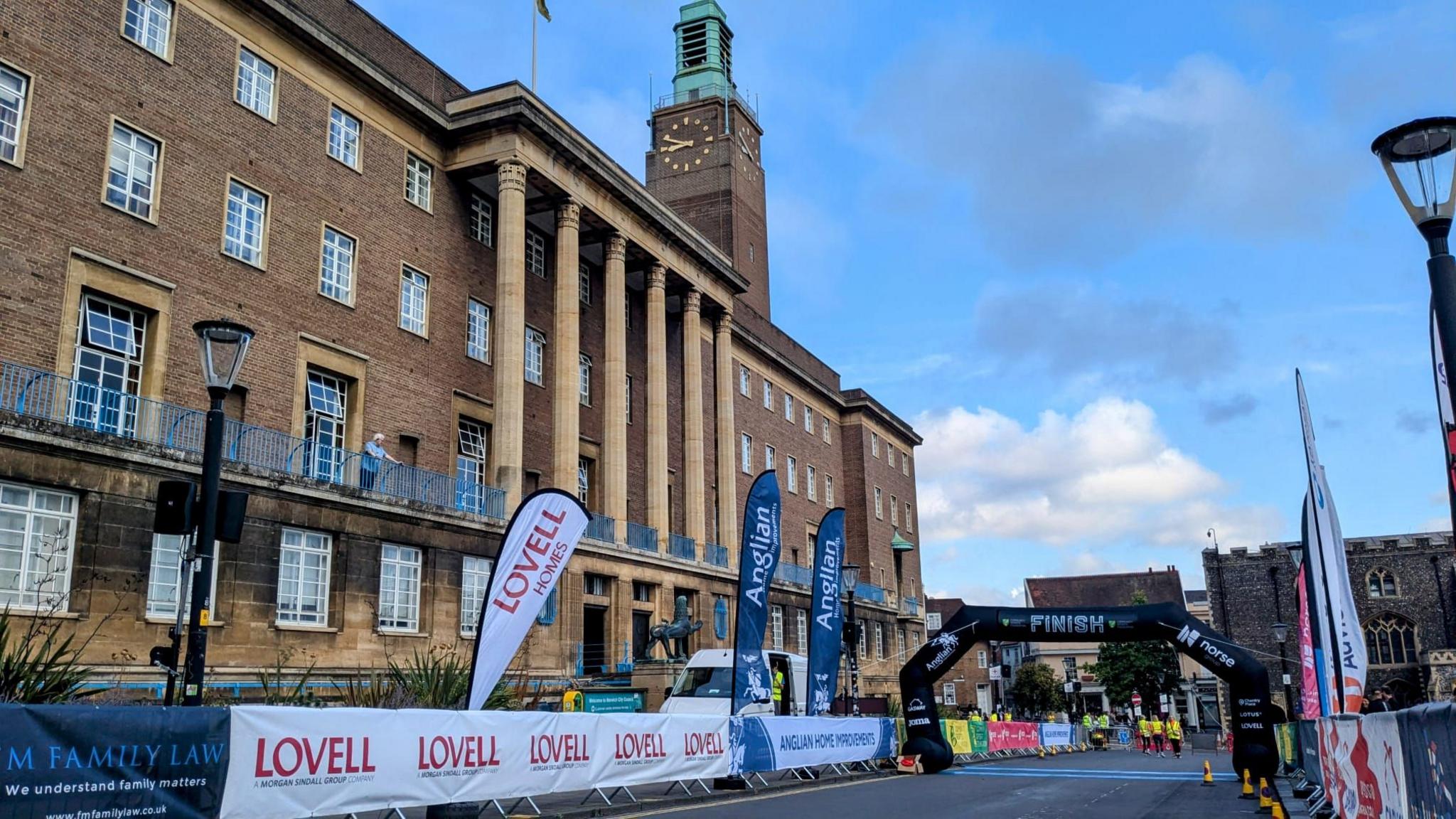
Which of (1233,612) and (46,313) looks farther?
(1233,612)

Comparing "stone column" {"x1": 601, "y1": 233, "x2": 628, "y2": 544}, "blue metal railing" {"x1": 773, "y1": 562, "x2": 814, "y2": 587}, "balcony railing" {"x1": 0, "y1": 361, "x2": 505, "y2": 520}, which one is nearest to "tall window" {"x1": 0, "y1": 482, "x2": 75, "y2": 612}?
"balcony railing" {"x1": 0, "y1": 361, "x2": 505, "y2": 520}

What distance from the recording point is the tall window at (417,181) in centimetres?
3017

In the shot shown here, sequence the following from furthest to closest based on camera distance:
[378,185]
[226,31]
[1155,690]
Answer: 1. [1155,690]
2. [378,185]
3. [226,31]

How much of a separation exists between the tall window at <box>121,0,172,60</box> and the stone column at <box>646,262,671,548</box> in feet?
61.1

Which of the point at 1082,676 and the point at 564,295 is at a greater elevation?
the point at 564,295

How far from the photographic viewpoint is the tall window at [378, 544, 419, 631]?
2559cm

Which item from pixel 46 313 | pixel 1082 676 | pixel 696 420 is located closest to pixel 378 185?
pixel 46 313

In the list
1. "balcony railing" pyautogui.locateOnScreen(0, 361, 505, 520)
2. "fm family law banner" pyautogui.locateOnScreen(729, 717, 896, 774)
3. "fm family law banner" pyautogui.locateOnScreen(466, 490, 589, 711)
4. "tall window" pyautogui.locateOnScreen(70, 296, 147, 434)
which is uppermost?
"tall window" pyautogui.locateOnScreen(70, 296, 147, 434)

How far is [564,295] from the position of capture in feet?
110

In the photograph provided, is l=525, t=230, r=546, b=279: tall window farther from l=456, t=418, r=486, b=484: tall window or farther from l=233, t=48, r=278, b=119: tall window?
l=233, t=48, r=278, b=119: tall window

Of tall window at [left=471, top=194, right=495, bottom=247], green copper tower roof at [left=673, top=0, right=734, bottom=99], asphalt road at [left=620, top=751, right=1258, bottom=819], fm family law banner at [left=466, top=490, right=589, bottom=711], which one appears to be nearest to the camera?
fm family law banner at [left=466, top=490, right=589, bottom=711]

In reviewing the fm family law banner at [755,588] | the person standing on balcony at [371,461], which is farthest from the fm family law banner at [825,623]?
the person standing on balcony at [371,461]

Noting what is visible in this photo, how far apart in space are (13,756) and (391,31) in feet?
86.1

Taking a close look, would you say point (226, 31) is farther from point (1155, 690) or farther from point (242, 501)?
point (1155, 690)
